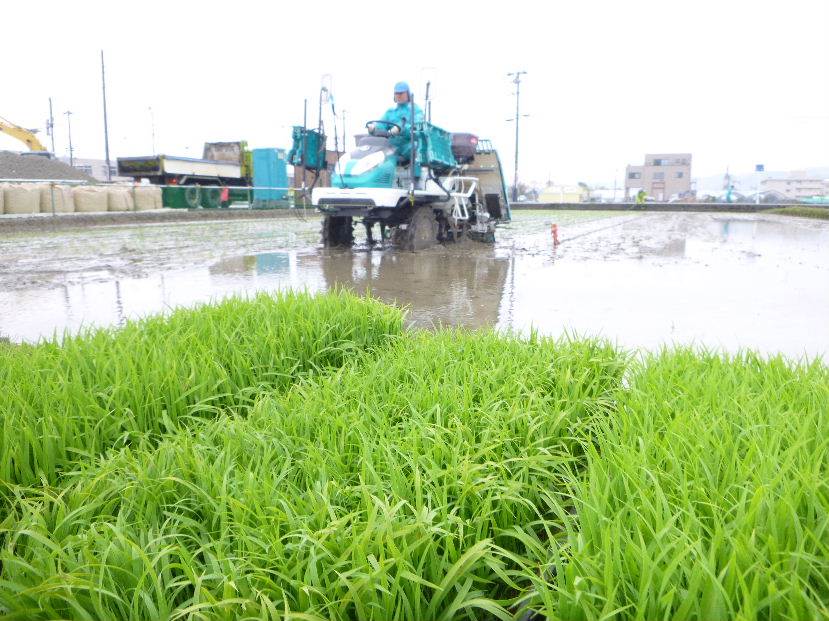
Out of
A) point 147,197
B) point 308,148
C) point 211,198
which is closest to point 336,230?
point 308,148

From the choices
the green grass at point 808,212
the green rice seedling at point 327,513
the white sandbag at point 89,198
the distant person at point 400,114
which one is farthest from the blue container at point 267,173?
the green rice seedling at point 327,513

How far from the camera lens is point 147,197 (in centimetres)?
2116

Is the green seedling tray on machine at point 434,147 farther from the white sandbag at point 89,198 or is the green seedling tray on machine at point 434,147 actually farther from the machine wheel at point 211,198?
the machine wheel at point 211,198

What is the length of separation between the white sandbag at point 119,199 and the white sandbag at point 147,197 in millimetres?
354

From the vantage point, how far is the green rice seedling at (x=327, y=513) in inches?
53.8

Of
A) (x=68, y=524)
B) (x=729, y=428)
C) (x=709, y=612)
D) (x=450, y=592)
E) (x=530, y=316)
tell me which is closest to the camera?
(x=709, y=612)

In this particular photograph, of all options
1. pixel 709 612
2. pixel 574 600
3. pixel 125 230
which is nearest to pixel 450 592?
pixel 574 600

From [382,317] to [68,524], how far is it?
2.26 metres

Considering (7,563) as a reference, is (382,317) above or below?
above

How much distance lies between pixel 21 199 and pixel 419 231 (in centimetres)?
1274

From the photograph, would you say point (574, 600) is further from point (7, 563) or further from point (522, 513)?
point (7, 563)

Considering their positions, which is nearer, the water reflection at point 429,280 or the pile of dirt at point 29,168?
the water reflection at point 429,280

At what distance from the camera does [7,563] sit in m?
1.52

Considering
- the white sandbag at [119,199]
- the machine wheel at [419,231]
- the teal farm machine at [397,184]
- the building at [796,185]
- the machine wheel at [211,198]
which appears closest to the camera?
the teal farm machine at [397,184]
